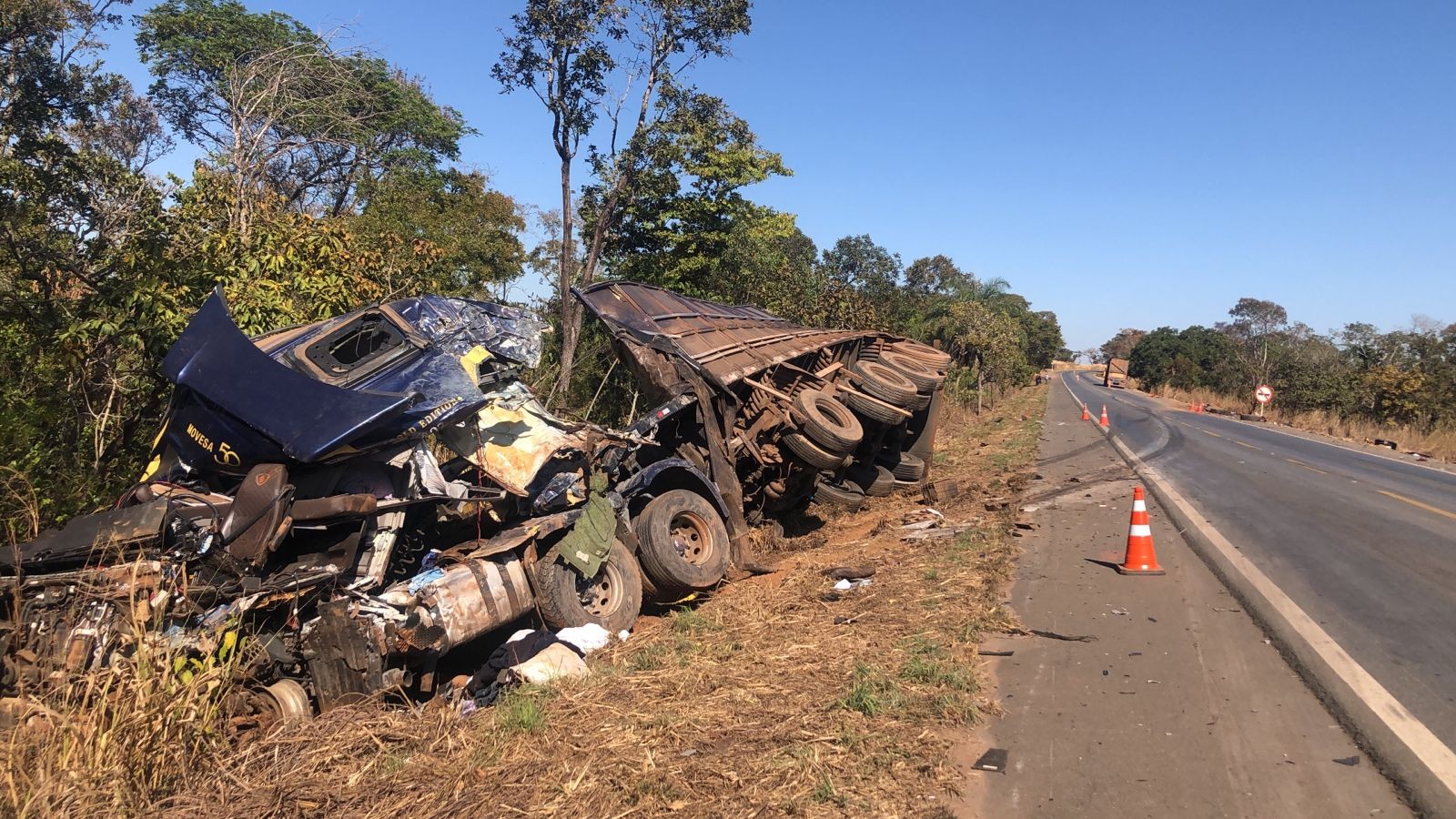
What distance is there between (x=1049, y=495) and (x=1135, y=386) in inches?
2929

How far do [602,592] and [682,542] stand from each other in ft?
3.80

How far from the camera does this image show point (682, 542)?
706 centimetres

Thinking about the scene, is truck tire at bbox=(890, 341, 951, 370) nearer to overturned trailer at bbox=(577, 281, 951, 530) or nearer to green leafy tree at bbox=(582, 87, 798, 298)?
overturned trailer at bbox=(577, 281, 951, 530)

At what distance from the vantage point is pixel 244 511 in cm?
422

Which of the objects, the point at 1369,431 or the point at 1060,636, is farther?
the point at 1369,431

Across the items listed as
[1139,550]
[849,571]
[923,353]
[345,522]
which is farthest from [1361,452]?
[345,522]

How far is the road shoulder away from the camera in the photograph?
333cm

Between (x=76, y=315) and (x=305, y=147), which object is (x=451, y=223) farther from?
(x=76, y=315)

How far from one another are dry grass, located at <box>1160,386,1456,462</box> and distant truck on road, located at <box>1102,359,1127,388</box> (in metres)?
41.6

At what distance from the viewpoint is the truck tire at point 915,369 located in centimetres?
1155

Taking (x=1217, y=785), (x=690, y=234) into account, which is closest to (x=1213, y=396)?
(x=690, y=234)

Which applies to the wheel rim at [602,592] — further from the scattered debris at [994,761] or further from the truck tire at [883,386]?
the truck tire at [883,386]

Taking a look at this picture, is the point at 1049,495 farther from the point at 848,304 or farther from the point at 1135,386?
the point at 1135,386

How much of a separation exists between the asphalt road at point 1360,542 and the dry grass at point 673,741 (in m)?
2.21
